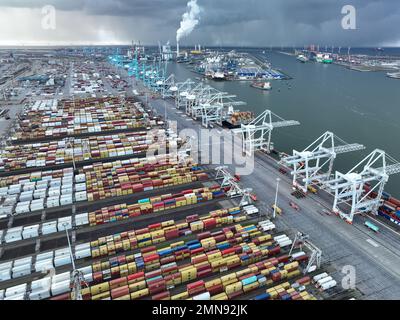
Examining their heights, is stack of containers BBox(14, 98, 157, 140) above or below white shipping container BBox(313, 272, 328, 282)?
above

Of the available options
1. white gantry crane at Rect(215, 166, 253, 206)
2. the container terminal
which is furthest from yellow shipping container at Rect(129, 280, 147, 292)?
white gantry crane at Rect(215, 166, 253, 206)

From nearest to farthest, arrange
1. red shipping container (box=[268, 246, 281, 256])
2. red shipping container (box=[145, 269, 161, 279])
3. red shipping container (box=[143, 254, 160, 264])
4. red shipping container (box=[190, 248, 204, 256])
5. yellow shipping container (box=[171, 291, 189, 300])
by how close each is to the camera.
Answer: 1. yellow shipping container (box=[171, 291, 189, 300])
2. red shipping container (box=[145, 269, 161, 279])
3. red shipping container (box=[143, 254, 160, 264])
4. red shipping container (box=[190, 248, 204, 256])
5. red shipping container (box=[268, 246, 281, 256])

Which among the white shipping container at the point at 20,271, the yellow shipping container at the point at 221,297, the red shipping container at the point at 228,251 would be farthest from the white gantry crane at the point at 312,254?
the white shipping container at the point at 20,271

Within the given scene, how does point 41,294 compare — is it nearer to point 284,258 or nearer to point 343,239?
point 284,258

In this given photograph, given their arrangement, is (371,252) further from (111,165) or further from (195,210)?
(111,165)

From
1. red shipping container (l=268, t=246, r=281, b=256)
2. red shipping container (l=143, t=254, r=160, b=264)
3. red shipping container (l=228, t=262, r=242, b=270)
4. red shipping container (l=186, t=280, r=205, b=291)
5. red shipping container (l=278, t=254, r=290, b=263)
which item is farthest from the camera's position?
red shipping container (l=268, t=246, r=281, b=256)

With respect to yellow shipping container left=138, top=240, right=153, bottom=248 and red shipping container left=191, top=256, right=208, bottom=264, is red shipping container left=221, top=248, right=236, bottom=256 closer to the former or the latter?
red shipping container left=191, top=256, right=208, bottom=264
